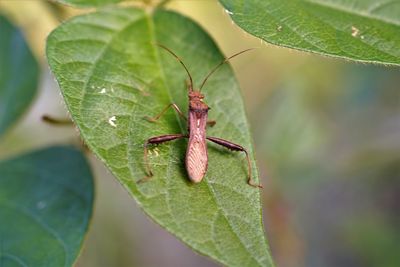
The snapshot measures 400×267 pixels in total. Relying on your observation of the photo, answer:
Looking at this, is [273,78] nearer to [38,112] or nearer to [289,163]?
[289,163]

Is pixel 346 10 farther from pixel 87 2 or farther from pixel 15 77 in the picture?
pixel 15 77

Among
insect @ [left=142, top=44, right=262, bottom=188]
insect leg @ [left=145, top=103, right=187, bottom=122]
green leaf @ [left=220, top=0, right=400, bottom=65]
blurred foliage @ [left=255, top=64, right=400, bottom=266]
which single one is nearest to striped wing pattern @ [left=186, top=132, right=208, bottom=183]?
insect @ [left=142, top=44, right=262, bottom=188]

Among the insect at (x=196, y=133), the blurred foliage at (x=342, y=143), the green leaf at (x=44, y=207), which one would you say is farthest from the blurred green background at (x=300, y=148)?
the insect at (x=196, y=133)

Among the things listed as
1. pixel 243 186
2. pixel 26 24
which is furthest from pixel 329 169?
pixel 243 186

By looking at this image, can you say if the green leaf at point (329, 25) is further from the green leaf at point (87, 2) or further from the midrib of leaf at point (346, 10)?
the green leaf at point (87, 2)

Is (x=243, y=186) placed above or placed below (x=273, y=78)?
above

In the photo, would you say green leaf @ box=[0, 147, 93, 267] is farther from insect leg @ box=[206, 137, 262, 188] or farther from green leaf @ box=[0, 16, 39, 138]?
insect leg @ box=[206, 137, 262, 188]
